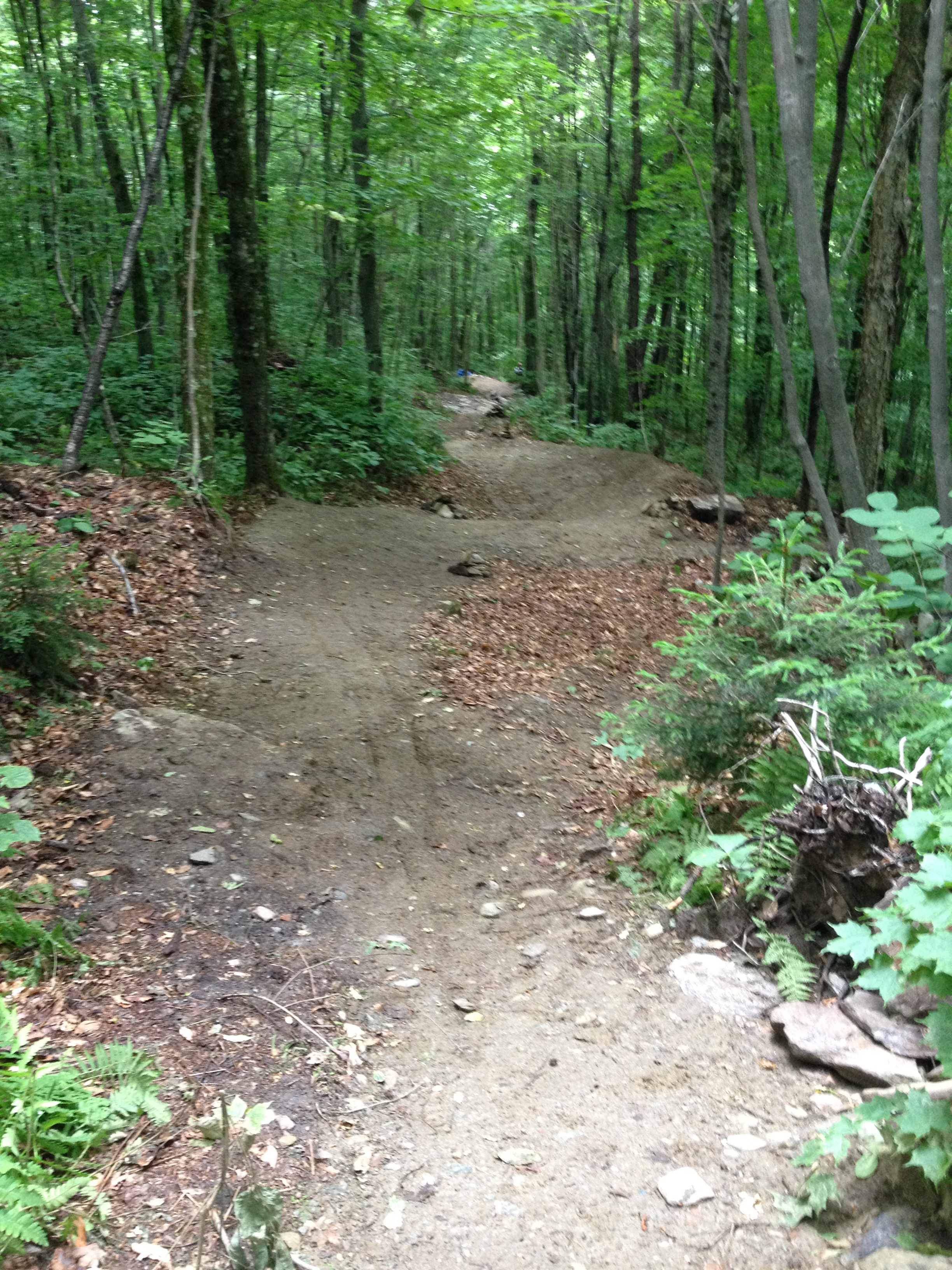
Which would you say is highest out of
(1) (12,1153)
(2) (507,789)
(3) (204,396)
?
(3) (204,396)

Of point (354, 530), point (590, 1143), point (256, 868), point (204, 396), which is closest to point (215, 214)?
point (204, 396)

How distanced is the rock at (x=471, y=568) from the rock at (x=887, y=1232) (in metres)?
8.77

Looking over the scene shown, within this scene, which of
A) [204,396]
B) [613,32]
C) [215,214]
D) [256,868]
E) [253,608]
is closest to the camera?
[256,868]

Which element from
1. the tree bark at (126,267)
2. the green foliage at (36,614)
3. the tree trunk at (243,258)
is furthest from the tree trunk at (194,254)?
the green foliage at (36,614)

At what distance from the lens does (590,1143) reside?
9.77 ft

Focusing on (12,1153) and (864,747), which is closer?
(12,1153)

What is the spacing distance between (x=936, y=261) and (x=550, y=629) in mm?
4967

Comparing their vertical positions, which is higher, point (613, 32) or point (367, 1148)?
point (613, 32)

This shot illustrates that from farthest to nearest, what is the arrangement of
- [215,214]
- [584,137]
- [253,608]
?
[584,137], [215,214], [253,608]

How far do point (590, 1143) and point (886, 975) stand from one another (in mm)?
1217

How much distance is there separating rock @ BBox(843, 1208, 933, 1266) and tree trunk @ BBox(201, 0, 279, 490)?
1037 cm

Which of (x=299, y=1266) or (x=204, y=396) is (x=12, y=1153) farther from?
(x=204, y=396)

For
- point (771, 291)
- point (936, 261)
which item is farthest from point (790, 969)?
point (936, 261)

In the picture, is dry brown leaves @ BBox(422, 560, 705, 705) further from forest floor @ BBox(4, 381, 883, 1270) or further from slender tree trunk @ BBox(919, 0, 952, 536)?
slender tree trunk @ BBox(919, 0, 952, 536)
